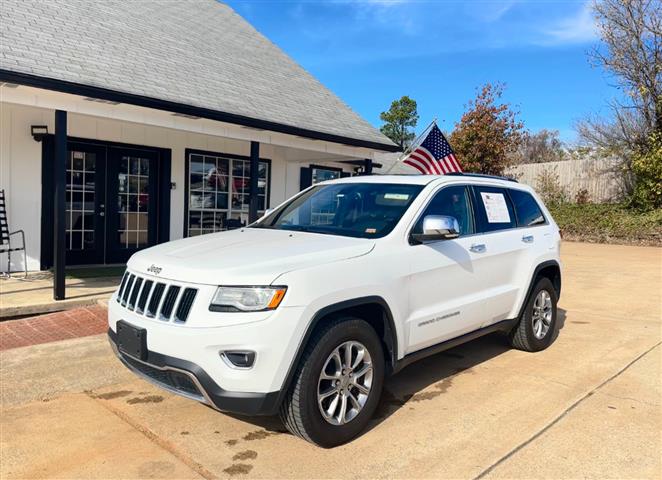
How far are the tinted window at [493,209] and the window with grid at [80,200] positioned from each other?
25.1 feet

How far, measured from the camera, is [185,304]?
3223 millimetres

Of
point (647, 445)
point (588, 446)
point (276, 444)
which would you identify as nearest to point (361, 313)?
point (276, 444)

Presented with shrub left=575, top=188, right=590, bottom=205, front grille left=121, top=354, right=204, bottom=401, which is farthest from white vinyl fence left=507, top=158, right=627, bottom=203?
front grille left=121, top=354, right=204, bottom=401

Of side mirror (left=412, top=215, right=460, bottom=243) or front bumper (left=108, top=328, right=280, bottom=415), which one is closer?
front bumper (left=108, top=328, right=280, bottom=415)

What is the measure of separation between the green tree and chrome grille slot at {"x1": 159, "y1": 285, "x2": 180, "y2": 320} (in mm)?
40367

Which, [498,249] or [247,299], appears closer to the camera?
[247,299]

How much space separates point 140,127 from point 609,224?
1720cm

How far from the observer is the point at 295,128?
9.84m

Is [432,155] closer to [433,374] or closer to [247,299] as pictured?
[433,374]

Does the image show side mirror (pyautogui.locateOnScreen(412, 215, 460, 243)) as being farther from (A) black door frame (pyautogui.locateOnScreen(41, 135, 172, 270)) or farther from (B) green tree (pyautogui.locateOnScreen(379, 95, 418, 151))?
(B) green tree (pyautogui.locateOnScreen(379, 95, 418, 151))

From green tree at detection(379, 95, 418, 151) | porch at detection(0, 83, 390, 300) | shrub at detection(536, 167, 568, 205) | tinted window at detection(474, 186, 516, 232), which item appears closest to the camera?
tinted window at detection(474, 186, 516, 232)

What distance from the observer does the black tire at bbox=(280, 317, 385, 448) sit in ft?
10.4

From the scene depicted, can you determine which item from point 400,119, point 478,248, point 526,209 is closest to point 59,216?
point 478,248

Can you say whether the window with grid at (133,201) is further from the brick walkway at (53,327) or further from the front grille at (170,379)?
the front grille at (170,379)
